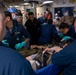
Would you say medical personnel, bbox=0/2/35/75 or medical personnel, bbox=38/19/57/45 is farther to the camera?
medical personnel, bbox=38/19/57/45

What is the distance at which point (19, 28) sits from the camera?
3.34m

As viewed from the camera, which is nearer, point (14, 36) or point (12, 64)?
point (12, 64)

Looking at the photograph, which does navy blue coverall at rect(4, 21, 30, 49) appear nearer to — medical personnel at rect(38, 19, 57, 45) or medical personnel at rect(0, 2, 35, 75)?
medical personnel at rect(38, 19, 57, 45)

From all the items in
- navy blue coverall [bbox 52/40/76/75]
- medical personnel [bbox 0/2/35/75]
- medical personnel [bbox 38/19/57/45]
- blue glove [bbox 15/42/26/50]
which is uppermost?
medical personnel [bbox 0/2/35/75]

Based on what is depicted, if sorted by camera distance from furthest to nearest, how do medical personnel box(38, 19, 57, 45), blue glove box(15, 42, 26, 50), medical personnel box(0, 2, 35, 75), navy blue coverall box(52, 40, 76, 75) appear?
medical personnel box(38, 19, 57, 45), blue glove box(15, 42, 26, 50), navy blue coverall box(52, 40, 76, 75), medical personnel box(0, 2, 35, 75)

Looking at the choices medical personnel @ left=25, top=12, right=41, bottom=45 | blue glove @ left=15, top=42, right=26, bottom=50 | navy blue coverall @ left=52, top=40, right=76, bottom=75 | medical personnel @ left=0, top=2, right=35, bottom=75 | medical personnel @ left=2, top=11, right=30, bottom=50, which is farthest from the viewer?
medical personnel @ left=25, top=12, right=41, bottom=45

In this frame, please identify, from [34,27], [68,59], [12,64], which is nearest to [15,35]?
[68,59]

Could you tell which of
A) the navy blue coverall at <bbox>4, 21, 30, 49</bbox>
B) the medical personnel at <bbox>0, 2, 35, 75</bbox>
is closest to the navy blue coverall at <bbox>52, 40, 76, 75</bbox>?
the navy blue coverall at <bbox>4, 21, 30, 49</bbox>

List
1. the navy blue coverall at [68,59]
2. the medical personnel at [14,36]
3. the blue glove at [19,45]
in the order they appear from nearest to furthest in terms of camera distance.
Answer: the navy blue coverall at [68,59]
the medical personnel at [14,36]
the blue glove at [19,45]

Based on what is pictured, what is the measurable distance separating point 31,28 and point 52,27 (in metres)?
0.66

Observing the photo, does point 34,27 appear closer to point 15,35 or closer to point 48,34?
point 48,34

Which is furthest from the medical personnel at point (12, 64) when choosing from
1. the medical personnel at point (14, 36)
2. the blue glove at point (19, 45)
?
the blue glove at point (19, 45)

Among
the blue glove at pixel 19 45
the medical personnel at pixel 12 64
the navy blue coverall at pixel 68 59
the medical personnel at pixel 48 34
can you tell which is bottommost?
the medical personnel at pixel 48 34

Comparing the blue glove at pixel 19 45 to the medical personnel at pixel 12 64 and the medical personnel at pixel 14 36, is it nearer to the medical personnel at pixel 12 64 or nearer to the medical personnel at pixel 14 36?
the medical personnel at pixel 14 36
